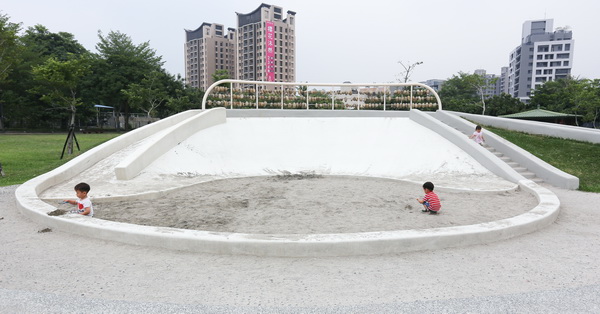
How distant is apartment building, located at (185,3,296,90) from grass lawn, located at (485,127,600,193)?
81903 mm

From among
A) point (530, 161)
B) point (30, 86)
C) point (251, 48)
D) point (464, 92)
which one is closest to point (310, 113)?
point (530, 161)

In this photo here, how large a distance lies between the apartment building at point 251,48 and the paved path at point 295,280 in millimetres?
88895

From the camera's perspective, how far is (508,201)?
7148 mm

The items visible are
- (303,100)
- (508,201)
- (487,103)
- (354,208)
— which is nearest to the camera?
(354,208)

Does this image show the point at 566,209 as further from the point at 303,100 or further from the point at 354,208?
the point at 303,100

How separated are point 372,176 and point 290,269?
671cm

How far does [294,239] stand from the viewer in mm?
4141

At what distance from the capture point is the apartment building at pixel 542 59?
92750 millimetres

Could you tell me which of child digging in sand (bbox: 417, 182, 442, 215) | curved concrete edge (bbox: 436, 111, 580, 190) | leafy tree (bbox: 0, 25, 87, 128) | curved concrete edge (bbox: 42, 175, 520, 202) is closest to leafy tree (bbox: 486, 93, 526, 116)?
curved concrete edge (bbox: 436, 111, 580, 190)

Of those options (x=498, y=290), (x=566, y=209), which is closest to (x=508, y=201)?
(x=566, y=209)

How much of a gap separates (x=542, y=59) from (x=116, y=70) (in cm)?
10540

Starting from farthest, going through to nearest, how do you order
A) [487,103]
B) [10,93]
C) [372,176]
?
[487,103] < [10,93] < [372,176]

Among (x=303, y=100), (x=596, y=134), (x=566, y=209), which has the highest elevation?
(x=303, y=100)

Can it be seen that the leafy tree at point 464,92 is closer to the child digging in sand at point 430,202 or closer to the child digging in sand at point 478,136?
the child digging in sand at point 478,136
